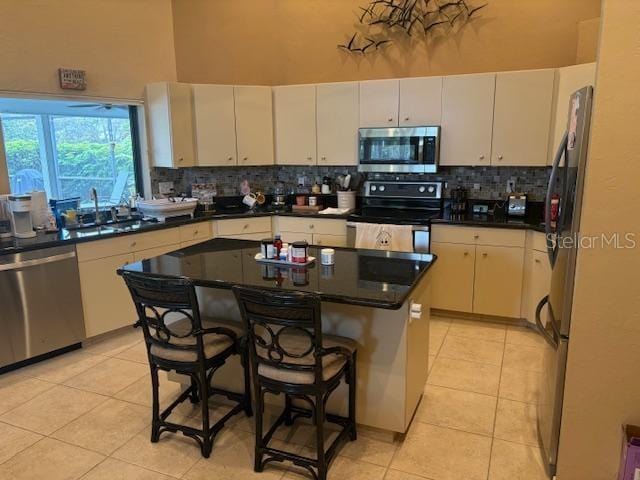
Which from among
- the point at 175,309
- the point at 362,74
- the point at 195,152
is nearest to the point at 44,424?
the point at 175,309

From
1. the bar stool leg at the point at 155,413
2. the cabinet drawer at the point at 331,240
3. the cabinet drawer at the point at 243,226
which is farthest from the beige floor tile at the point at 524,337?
the bar stool leg at the point at 155,413

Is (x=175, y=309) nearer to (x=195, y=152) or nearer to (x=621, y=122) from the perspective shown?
(x=621, y=122)

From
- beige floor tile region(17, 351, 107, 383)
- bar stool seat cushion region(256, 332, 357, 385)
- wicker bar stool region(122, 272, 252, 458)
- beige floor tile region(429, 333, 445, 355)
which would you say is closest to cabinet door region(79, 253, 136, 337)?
beige floor tile region(17, 351, 107, 383)

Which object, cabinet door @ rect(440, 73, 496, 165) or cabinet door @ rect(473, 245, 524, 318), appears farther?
cabinet door @ rect(440, 73, 496, 165)

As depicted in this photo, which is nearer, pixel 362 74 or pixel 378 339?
pixel 378 339

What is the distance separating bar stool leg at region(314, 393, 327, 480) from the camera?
2.14 meters

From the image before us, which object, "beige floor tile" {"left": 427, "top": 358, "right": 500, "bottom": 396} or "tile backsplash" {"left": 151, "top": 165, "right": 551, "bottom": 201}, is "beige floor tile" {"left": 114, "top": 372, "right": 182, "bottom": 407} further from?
"tile backsplash" {"left": 151, "top": 165, "right": 551, "bottom": 201}

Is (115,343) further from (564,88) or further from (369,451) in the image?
(564,88)

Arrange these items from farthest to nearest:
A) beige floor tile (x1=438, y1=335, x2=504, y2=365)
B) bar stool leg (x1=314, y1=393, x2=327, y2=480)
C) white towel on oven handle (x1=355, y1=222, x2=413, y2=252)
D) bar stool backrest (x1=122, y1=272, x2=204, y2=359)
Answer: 1. white towel on oven handle (x1=355, y1=222, x2=413, y2=252)
2. beige floor tile (x1=438, y1=335, x2=504, y2=365)
3. bar stool backrest (x1=122, y1=272, x2=204, y2=359)
4. bar stool leg (x1=314, y1=393, x2=327, y2=480)

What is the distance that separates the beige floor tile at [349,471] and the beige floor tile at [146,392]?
1.08m

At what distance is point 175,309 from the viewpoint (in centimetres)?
231

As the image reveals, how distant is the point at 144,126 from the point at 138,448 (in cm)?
328

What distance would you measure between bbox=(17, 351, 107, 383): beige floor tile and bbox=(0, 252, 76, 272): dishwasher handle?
776 mm

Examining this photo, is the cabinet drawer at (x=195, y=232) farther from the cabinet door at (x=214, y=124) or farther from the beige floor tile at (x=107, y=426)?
the beige floor tile at (x=107, y=426)
